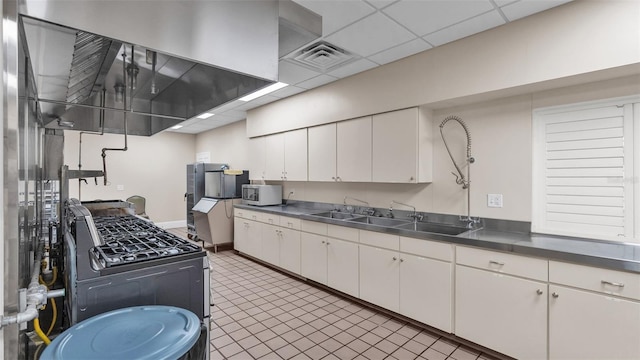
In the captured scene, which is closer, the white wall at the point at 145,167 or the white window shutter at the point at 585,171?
the white window shutter at the point at 585,171

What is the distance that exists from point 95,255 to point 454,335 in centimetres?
265

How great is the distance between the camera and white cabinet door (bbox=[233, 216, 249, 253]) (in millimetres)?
4825

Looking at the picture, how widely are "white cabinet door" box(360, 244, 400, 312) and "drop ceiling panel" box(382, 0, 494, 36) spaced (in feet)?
6.65

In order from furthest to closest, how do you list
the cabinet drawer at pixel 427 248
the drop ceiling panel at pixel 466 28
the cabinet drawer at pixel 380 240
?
the cabinet drawer at pixel 380 240
the cabinet drawer at pixel 427 248
the drop ceiling panel at pixel 466 28

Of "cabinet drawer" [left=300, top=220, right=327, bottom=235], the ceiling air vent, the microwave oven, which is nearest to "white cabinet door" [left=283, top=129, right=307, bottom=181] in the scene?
the microwave oven

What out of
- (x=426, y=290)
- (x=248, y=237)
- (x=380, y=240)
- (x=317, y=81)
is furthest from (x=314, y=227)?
(x=317, y=81)

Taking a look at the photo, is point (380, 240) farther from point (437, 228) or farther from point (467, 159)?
point (467, 159)

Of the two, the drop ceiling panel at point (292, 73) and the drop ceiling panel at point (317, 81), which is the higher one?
the drop ceiling panel at point (317, 81)

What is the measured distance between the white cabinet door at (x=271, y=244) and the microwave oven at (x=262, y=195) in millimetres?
503

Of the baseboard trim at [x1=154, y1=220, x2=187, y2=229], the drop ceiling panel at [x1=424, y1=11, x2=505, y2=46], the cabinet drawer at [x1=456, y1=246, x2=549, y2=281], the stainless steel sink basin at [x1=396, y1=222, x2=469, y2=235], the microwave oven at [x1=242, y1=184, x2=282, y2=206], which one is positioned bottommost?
the baseboard trim at [x1=154, y1=220, x2=187, y2=229]

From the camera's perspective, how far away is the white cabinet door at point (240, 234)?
4.83 m

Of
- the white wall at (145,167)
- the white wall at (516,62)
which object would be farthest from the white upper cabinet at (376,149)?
the white wall at (145,167)

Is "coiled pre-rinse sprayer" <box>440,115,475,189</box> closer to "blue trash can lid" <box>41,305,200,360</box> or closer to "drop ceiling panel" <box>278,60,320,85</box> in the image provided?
"drop ceiling panel" <box>278,60,320,85</box>

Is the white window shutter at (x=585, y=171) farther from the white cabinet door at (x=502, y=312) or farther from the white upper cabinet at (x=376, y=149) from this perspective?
the white upper cabinet at (x=376, y=149)
